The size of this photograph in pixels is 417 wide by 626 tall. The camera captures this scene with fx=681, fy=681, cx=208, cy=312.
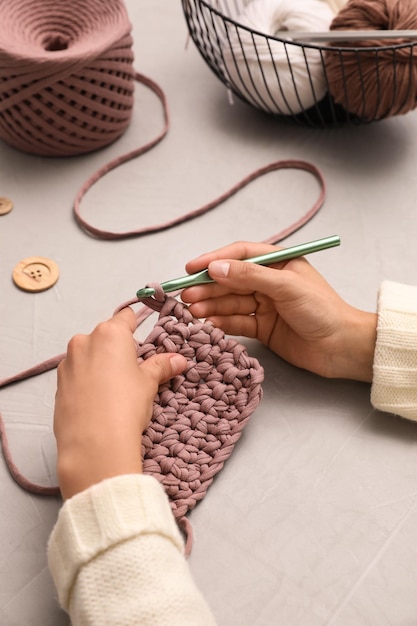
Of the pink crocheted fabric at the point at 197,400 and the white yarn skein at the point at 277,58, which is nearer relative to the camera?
the pink crocheted fabric at the point at 197,400

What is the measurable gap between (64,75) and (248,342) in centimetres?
41

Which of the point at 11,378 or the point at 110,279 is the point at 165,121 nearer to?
the point at 110,279

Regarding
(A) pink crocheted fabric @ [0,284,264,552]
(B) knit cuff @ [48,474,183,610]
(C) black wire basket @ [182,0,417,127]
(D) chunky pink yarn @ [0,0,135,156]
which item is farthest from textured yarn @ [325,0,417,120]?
(B) knit cuff @ [48,474,183,610]

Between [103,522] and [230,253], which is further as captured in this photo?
[230,253]

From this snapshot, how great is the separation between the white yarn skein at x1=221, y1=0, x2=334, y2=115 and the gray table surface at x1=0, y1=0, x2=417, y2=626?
7cm

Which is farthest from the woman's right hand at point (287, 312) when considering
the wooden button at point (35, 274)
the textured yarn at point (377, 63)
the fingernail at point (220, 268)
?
the textured yarn at point (377, 63)

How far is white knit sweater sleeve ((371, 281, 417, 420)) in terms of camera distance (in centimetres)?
69

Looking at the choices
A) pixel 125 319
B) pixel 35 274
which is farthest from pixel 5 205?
pixel 125 319

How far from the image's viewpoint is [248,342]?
0.78 metres

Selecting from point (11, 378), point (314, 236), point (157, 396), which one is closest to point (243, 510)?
point (157, 396)

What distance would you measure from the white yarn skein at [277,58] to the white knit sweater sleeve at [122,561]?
612mm

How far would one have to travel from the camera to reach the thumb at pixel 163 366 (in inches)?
25.4

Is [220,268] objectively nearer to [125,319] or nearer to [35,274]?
[125,319]

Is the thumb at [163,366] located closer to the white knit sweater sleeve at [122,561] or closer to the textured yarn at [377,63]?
the white knit sweater sleeve at [122,561]
